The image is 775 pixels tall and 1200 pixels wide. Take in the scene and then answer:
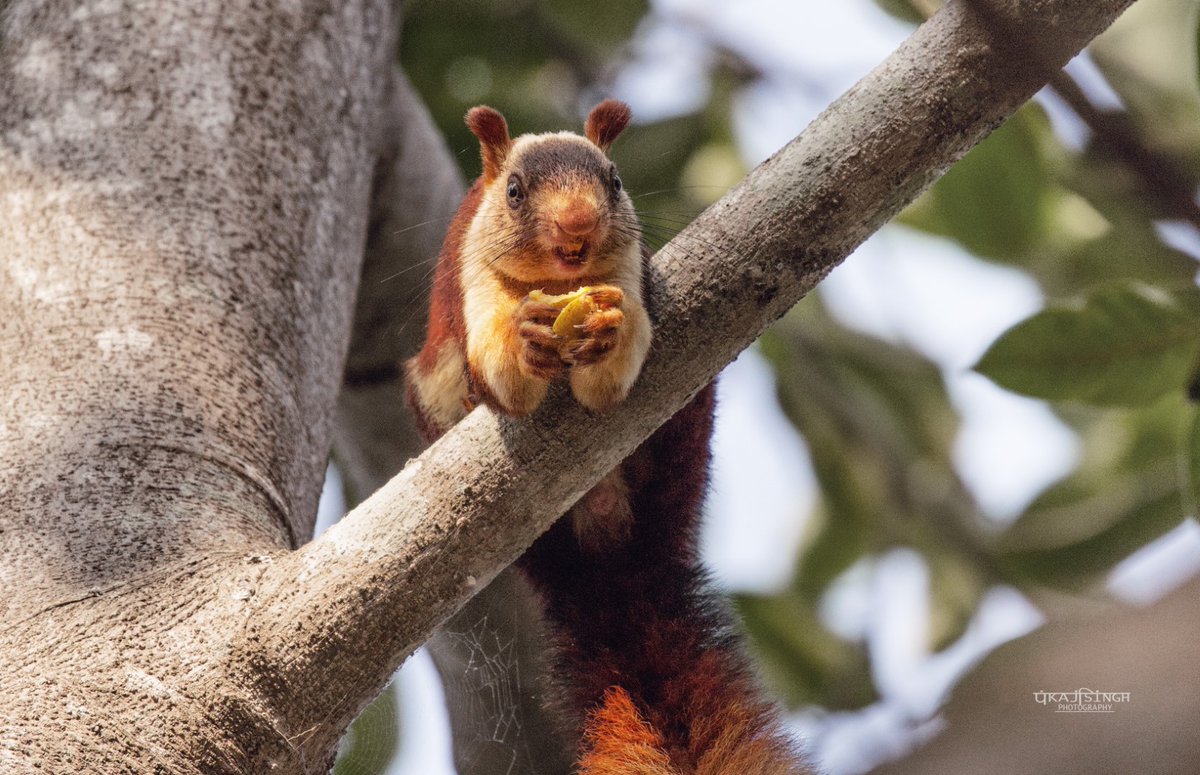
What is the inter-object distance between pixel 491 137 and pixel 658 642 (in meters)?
0.89

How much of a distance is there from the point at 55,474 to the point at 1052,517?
7.79ft

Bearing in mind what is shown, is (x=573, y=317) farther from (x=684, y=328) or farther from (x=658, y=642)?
(x=658, y=642)

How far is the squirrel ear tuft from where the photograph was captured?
200 centimetres

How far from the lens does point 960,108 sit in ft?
4.48

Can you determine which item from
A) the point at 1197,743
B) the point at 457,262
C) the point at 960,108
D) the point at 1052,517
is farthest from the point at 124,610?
the point at 1052,517

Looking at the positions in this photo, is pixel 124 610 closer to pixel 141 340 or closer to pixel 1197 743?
pixel 141 340

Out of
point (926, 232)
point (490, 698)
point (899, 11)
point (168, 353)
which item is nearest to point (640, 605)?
point (490, 698)

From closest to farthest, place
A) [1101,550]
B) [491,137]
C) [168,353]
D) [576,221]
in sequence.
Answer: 1. [576,221]
2. [168,353]
3. [491,137]
4. [1101,550]

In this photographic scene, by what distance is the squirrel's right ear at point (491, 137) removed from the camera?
2.07 metres

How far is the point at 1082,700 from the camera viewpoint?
72 centimetres

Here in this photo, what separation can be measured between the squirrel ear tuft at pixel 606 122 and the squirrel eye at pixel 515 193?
186mm

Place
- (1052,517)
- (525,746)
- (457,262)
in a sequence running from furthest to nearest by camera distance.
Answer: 1. (1052,517)
2. (525,746)
3. (457,262)

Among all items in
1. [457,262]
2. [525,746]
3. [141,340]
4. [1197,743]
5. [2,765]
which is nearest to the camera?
[1197,743]

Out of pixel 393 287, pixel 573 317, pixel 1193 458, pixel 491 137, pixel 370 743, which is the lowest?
pixel 370 743
